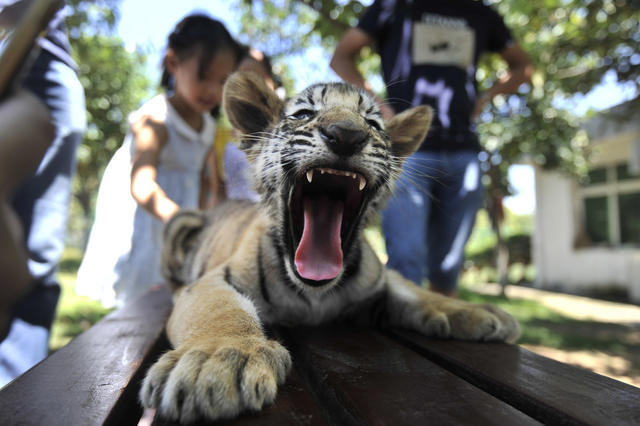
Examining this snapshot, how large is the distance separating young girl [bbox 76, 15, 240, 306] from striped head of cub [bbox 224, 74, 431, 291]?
120 centimetres

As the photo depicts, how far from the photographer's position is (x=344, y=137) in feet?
4.43

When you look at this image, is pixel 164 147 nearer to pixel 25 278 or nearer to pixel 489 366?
pixel 25 278

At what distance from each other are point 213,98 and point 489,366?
2.61 m

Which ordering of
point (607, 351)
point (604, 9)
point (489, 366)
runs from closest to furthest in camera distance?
point (489, 366), point (604, 9), point (607, 351)

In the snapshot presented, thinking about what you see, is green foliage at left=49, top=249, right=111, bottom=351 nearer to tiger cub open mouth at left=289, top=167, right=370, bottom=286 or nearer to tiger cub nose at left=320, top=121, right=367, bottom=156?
tiger cub open mouth at left=289, top=167, right=370, bottom=286

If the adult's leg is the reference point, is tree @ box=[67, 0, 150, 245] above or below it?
above

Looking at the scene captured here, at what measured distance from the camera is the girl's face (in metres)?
3.04

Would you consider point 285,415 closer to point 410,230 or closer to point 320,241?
point 320,241

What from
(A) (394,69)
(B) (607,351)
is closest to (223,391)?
(A) (394,69)

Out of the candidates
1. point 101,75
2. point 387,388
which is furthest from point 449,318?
point 101,75

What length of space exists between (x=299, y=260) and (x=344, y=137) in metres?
0.43

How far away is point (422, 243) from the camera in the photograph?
2.95m

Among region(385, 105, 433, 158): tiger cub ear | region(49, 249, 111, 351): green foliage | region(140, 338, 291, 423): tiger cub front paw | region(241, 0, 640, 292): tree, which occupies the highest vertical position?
region(241, 0, 640, 292): tree

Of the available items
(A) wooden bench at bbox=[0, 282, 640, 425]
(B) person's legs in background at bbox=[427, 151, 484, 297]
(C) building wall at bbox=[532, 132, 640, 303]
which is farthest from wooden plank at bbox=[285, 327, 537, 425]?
(C) building wall at bbox=[532, 132, 640, 303]
